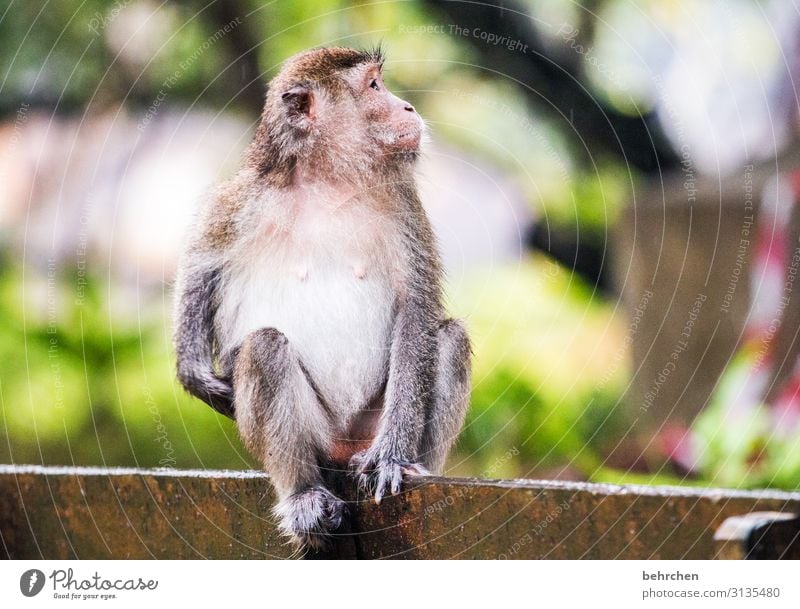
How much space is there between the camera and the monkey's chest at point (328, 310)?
12.6 feet

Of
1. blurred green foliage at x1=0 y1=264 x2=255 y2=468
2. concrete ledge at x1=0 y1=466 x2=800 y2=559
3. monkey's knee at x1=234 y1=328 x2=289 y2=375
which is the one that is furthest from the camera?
blurred green foliage at x1=0 y1=264 x2=255 y2=468

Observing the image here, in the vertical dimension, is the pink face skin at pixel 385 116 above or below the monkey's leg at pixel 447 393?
above

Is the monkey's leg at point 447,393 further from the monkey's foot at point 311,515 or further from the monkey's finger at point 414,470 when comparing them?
the monkey's foot at point 311,515

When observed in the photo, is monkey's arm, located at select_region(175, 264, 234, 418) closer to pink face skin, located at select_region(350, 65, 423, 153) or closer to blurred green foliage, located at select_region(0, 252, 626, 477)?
blurred green foliage, located at select_region(0, 252, 626, 477)

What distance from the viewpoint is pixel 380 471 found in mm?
3660

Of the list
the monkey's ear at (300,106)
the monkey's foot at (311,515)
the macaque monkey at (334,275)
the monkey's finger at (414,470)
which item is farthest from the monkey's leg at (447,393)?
the monkey's ear at (300,106)

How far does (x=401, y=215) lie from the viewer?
4047 millimetres

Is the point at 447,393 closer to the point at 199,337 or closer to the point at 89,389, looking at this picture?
the point at 199,337

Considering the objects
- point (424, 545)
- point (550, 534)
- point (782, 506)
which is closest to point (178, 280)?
point (424, 545)

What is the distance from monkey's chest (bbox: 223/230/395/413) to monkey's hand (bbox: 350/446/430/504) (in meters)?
0.24

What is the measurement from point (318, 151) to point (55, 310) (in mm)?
2064

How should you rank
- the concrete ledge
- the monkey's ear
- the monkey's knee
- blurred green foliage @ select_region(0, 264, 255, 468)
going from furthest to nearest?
1. blurred green foliage @ select_region(0, 264, 255, 468)
2. the monkey's ear
3. the monkey's knee
4. the concrete ledge

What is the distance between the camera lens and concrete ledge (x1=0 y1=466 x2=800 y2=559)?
318 cm

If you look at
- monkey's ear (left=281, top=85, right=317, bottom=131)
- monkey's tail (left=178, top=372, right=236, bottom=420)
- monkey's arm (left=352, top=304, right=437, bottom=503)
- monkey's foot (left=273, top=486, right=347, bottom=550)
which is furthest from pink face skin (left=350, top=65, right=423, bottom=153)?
monkey's foot (left=273, top=486, right=347, bottom=550)
